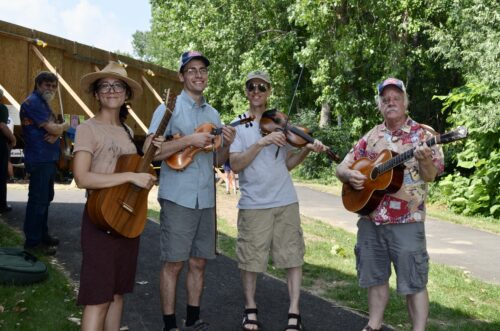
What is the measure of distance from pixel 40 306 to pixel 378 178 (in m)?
2.99

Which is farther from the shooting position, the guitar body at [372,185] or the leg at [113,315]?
the guitar body at [372,185]

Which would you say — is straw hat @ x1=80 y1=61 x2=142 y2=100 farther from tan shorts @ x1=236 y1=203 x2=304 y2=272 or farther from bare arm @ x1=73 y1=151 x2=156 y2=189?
tan shorts @ x1=236 y1=203 x2=304 y2=272

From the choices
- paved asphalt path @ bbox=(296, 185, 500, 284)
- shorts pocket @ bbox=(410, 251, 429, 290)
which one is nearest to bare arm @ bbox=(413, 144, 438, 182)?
shorts pocket @ bbox=(410, 251, 429, 290)

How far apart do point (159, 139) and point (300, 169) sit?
640 inches

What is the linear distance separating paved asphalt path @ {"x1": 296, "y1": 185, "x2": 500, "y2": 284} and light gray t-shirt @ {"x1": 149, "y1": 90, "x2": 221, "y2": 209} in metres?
4.11

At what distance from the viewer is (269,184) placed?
4664 mm

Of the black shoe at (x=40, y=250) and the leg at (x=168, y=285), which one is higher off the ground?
the leg at (x=168, y=285)

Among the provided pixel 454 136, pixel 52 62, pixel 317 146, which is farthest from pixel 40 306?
pixel 52 62

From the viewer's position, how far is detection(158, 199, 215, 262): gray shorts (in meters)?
4.21

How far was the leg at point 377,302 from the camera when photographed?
436 cm

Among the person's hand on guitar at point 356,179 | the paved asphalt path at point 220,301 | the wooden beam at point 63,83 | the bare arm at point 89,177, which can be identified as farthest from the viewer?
the wooden beam at point 63,83

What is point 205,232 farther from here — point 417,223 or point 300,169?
point 300,169

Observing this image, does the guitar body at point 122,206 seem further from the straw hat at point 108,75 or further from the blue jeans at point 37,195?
the blue jeans at point 37,195

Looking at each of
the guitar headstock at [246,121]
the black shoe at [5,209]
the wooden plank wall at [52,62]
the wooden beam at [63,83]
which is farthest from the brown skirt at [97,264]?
the wooden beam at [63,83]
